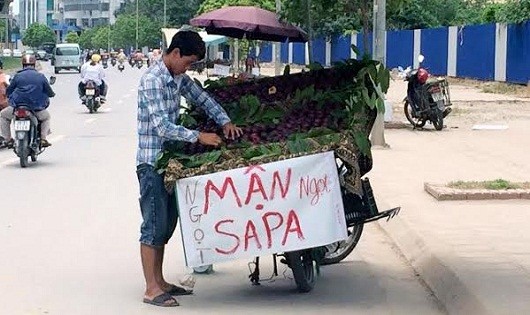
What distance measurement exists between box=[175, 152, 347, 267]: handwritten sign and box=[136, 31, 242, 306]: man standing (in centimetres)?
23

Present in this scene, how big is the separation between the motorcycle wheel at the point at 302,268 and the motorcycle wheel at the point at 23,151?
28.8ft

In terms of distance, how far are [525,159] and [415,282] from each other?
28.1 ft

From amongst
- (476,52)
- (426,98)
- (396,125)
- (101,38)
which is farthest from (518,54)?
(101,38)

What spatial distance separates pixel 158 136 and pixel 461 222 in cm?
411

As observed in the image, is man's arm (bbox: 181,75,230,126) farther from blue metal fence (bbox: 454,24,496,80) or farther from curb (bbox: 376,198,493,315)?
blue metal fence (bbox: 454,24,496,80)

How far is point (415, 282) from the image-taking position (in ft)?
27.6

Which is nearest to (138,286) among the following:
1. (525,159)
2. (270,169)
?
(270,169)

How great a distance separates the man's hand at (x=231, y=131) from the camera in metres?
7.32

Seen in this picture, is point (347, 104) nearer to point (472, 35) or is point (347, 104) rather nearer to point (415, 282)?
point (415, 282)

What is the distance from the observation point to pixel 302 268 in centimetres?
762

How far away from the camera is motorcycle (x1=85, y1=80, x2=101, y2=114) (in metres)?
28.9

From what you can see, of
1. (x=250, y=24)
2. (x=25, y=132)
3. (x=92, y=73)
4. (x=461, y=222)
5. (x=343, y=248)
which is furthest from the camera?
(x=92, y=73)

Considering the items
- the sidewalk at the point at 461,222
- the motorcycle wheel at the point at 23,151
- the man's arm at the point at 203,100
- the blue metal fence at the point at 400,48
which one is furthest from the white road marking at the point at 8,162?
the blue metal fence at the point at 400,48

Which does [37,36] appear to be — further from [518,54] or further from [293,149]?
[293,149]
